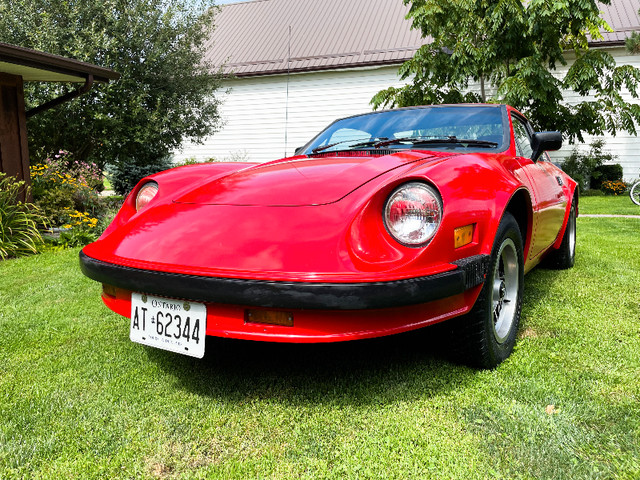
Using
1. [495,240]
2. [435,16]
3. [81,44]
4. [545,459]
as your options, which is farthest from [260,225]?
[435,16]

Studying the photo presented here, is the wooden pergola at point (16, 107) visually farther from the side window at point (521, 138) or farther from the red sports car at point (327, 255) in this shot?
the side window at point (521, 138)

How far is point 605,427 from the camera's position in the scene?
1.65 m

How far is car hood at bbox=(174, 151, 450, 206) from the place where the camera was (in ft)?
6.26

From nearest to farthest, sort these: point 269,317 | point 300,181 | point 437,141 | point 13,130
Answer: point 269,317, point 300,181, point 437,141, point 13,130

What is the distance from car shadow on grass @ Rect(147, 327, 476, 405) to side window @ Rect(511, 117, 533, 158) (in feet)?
4.13

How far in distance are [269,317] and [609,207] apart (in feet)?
33.8

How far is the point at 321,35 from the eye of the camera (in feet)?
52.3

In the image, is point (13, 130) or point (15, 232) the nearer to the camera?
point (15, 232)

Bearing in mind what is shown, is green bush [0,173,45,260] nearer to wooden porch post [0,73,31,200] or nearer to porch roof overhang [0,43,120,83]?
wooden porch post [0,73,31,200]

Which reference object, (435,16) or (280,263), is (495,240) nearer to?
(280,263)

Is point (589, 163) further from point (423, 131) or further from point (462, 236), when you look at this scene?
point (462, 236)

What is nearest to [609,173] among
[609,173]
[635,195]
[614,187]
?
[609,173]

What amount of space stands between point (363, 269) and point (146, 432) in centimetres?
93

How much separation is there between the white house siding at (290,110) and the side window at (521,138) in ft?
37.4
